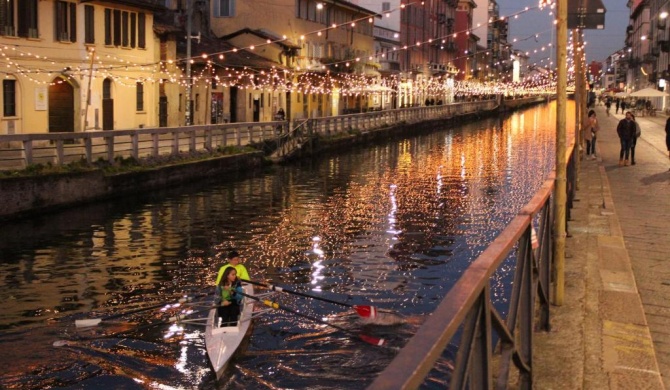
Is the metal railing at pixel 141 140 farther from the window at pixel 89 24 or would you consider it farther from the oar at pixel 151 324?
the oar at pixel 151 324

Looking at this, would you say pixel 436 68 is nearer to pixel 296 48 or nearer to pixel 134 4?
pixel 296 48

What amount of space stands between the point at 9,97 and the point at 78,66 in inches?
194

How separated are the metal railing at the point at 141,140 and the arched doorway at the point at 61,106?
417 cm

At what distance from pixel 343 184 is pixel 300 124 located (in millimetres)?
12016

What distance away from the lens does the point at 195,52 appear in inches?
1837

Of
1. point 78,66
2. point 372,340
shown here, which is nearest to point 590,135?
point 78,66

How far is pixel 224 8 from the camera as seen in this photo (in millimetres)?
63000

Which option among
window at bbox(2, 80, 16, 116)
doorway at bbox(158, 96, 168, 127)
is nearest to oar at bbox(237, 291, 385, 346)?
window at bbox(2, 80, 16, 116)

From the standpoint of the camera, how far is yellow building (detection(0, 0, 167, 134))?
34.1m

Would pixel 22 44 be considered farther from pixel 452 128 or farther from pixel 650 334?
pixel 452 128

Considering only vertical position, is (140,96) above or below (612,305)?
above

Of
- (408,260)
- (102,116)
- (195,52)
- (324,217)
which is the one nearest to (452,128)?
(195,52)

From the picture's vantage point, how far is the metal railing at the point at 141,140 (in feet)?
75.5

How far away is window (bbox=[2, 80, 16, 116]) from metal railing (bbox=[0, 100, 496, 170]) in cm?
266
